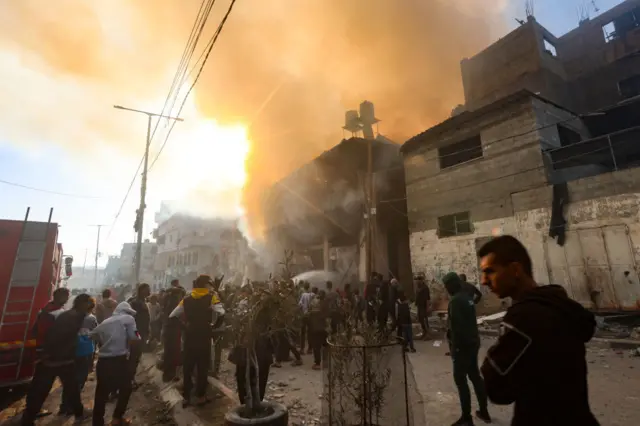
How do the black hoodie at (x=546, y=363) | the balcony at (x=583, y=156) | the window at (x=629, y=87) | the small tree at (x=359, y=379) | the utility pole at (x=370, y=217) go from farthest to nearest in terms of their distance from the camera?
the window at (x=629, y=87) < the utility pole at (x=370, y=217) < the balcony at (x=583, y=156) < the small tree at (x=359, y=379) < the black hoodie at (x=546, y=363)

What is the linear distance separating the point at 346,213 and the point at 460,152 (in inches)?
320

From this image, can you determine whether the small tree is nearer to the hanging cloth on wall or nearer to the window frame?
the hanging cloth on wall

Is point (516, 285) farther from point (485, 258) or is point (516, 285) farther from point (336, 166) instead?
point (336, 166)

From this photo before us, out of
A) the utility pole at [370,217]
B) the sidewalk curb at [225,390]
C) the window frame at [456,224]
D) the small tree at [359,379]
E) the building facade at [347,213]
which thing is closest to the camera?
the small tree at [359,379]

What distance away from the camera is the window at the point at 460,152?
15039mm

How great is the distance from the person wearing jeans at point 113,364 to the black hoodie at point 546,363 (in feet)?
16.1

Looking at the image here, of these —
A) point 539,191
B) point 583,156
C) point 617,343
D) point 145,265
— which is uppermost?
point 583,156

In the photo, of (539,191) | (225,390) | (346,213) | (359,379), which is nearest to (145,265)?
(346,213)

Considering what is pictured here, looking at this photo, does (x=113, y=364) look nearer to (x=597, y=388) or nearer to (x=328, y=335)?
(x=328, y=335)

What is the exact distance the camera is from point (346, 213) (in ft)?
69.2

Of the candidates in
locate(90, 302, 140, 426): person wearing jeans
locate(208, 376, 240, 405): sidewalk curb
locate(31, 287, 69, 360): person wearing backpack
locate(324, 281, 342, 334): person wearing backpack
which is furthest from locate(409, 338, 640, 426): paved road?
locate(31, 287, 69, 360): person wearing backpack

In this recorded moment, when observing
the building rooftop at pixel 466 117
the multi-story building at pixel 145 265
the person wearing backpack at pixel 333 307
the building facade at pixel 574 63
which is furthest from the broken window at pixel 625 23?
the multi-story building at pixel 145 265

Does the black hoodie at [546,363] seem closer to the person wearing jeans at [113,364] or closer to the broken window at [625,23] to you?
the person wearing jeans at [113,364]

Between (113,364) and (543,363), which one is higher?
(543,363)
